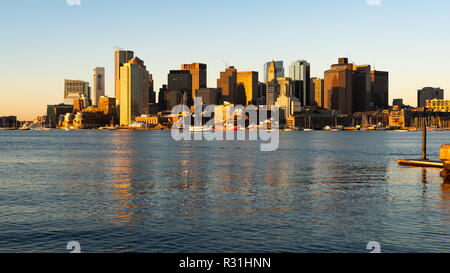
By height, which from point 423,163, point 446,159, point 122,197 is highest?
point 446,159

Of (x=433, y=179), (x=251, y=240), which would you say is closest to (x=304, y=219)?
(x=251, y=240)

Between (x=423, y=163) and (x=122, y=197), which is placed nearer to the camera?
(x=122, y=197)

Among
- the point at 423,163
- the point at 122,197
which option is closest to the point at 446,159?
the point at 423,163

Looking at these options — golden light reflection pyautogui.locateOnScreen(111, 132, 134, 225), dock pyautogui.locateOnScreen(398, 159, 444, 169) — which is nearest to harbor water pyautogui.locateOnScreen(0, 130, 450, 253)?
golden light reflection pyautogui.locateOnScreen(111, 132, 134, 225)

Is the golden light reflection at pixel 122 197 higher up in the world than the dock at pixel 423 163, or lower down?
lower down

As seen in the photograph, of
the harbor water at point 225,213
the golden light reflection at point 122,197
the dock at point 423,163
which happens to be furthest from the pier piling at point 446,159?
the golden light reflection at point 122,197

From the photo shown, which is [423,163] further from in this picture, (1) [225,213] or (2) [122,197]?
(2) [122,197]

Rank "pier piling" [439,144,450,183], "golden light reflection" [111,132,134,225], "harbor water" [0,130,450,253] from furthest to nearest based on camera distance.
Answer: "pier piling" [439,144,450,183] → "golden light reflection" [111,132,134,225] → "harbor water" [0,130,450,253]

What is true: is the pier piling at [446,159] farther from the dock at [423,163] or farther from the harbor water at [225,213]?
the dock at [423,163]

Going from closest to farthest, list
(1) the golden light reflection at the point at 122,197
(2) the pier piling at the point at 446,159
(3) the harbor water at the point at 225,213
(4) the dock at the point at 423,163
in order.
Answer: (3) the harbor water at the point at 225,213 → (1) the golden light reflection at the point at 122,197 → (2) the pier piling at the point at 446,159 → (4) the dock at the point at 423,163

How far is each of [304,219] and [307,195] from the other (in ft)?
36.3

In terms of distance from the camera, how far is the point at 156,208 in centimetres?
3441

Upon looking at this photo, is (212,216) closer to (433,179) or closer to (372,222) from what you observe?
(372,222)

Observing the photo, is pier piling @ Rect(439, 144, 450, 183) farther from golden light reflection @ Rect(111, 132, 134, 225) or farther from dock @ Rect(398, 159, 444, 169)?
golden light reflection @ Rect(111, 132, 134, 225)
